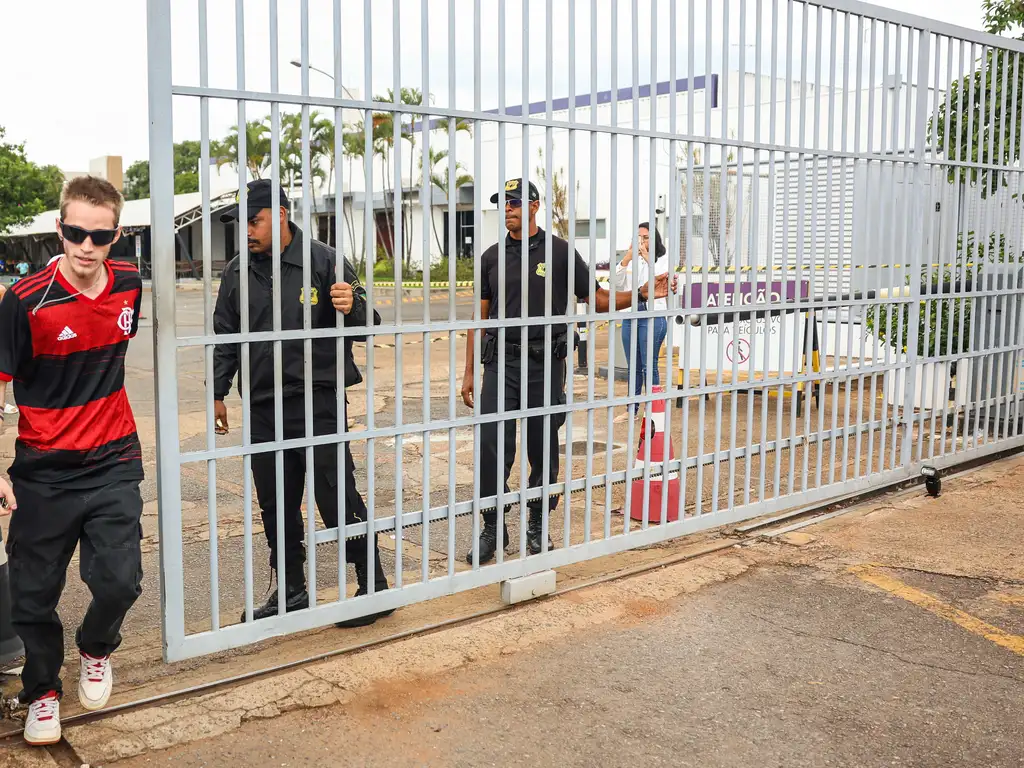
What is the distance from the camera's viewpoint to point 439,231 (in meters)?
4.68

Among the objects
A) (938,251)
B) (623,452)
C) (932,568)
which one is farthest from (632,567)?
(938,251)

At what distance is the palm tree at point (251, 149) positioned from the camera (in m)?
3.77

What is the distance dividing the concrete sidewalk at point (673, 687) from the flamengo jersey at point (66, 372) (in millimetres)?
912

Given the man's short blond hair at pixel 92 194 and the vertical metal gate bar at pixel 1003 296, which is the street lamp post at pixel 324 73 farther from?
the vertical metal gate bar at pixel 1003 296

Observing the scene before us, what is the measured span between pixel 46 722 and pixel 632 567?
2.95 meters

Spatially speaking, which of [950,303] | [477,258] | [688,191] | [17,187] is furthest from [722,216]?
[17,187]

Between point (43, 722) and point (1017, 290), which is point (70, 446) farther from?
point (1017, 290)

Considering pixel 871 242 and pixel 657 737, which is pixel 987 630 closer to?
pixel 657 737

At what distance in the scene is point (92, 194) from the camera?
3422 millimetres

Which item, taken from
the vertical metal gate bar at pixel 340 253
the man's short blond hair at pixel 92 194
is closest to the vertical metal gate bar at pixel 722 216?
the vertical metal gate bar at pixel 340 253

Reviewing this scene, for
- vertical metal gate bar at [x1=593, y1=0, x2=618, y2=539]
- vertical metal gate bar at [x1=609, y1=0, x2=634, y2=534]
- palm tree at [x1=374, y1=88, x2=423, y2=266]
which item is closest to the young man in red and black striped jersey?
palm tree at [x1=374, y1=88, x2=423, y2=266]

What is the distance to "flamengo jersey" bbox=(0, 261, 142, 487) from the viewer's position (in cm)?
331

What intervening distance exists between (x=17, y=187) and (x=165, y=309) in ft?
159

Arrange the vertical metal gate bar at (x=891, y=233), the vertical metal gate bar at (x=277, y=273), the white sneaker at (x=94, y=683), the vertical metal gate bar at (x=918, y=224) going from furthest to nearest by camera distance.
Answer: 1. the vertical metal gate bar at (x=918, y=224)
2. the vertical metal gate bar at (x=891, y=233)
3. the vertical metal gate bar at (x=277, y=273)
4. the white sneaker at (x=94, y=683)
